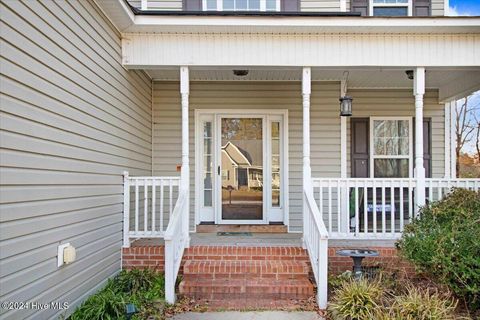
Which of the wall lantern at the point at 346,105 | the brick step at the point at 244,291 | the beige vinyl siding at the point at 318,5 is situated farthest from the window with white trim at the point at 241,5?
the brick step at the point at 244,291

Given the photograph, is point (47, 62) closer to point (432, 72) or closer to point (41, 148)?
point (41, 148)

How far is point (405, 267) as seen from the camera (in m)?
4.98

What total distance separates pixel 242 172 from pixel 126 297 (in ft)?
10.4

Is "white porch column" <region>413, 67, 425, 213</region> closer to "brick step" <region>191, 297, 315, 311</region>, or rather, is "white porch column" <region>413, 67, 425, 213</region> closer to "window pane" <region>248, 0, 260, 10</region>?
"brick step" <region>191, 297, 315, 311</region>

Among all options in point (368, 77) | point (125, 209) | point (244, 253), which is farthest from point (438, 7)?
point (125, 209)

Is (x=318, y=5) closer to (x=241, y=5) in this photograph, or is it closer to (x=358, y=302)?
(x=241, y=5)

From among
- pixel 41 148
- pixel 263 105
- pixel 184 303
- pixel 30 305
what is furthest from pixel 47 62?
pixel 263 105

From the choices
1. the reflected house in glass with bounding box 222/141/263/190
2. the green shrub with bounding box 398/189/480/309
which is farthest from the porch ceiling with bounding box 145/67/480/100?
the green shrub with bounding box 398/189/480/309

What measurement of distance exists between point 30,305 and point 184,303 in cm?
172

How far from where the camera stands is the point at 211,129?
6766mm

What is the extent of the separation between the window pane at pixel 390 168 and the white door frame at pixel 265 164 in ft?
5.39

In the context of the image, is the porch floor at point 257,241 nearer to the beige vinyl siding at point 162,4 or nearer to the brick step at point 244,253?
the brick step at point 244,253

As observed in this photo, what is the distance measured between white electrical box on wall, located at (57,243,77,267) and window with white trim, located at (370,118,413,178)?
201 inches

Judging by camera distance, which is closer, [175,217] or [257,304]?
[257,304]
